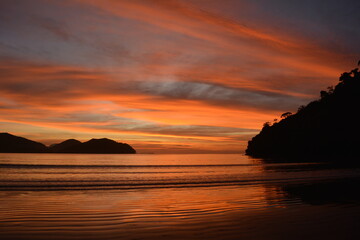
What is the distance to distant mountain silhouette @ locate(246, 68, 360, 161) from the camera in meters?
96.4

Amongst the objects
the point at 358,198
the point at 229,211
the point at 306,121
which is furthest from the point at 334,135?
the point at 229,211

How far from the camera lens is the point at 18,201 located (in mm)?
15055

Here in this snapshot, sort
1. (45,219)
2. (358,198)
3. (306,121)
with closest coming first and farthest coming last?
1. (45,219)
2. (358,198)
3. (306,121)

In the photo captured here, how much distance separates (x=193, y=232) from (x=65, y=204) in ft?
27.8

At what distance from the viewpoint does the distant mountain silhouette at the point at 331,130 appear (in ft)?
316

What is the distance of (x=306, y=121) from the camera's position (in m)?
128

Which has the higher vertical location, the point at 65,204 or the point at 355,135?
the point at 355,135

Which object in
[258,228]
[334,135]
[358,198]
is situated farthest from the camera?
[334,135]

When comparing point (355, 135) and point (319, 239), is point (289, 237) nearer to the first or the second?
point (319, 239)

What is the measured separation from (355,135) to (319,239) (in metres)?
103

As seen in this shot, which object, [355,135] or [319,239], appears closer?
[319,239]

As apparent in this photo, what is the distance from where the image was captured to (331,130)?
105 m

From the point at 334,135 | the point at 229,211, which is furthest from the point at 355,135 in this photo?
the point at 229,211

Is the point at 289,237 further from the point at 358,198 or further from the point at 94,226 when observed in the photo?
the point at 358,198
